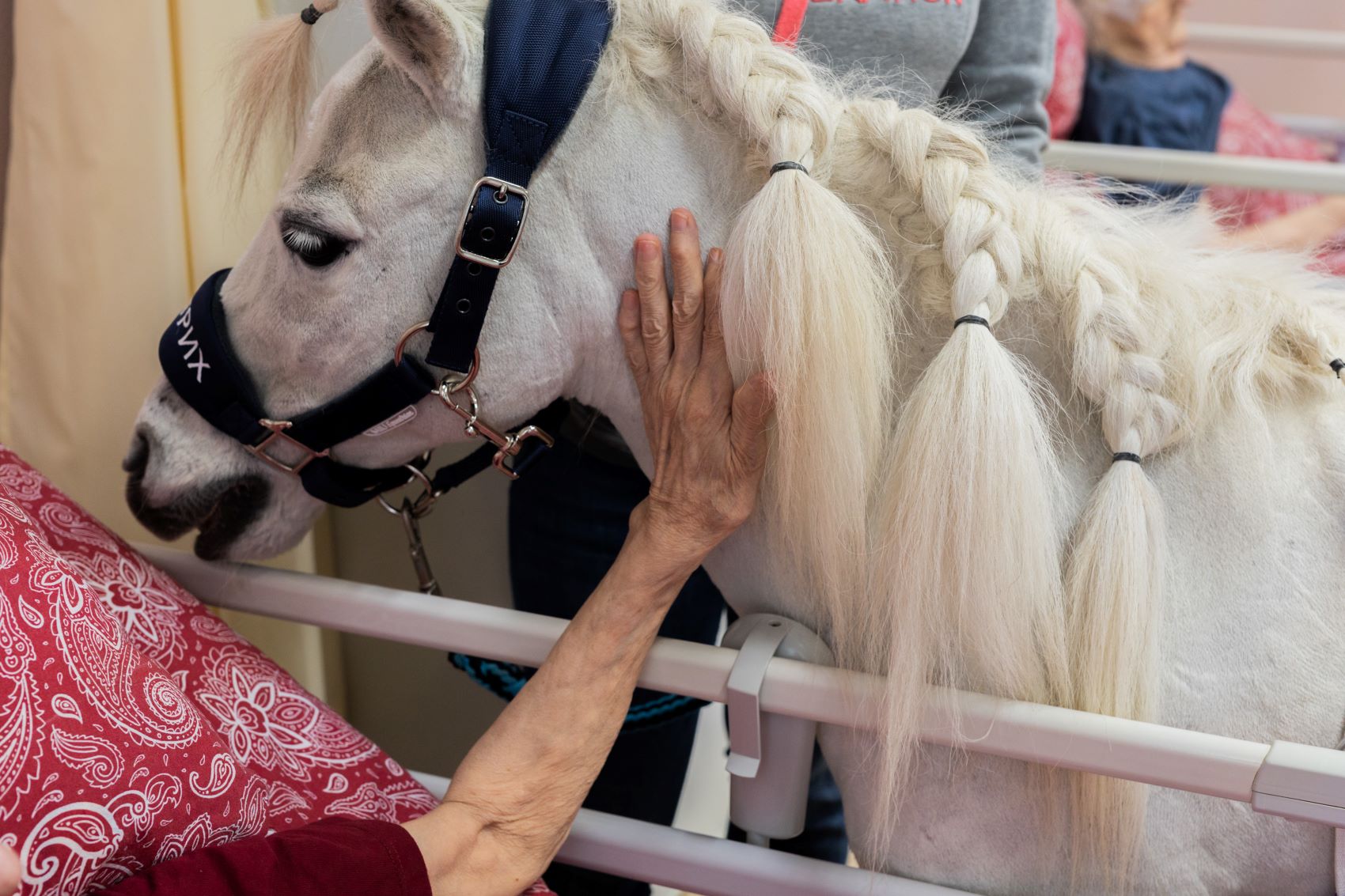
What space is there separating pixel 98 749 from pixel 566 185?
0.43 metres

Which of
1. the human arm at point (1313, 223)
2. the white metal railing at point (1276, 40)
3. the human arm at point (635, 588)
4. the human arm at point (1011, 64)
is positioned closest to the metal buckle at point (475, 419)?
the human arm at point (635, 588)

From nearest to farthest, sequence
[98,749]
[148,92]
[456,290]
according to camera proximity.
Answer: [98,749] < [456,290] < [148,92]

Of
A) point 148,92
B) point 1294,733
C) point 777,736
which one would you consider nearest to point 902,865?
point 777,736

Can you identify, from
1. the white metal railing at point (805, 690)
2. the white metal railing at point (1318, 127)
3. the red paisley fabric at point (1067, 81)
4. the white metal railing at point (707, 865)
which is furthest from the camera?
the white metal railing at point (1318, 127)

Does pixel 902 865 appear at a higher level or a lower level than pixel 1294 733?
lower

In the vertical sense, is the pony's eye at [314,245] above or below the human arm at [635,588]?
above

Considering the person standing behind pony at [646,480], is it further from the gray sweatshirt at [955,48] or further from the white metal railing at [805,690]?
the white metal railing at [805,690]

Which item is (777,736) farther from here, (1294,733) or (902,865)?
(1294,733)

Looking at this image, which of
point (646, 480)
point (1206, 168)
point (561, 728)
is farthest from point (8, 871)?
point (1206, 168)

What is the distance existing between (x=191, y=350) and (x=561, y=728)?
1.29ft

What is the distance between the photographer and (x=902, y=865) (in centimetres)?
69

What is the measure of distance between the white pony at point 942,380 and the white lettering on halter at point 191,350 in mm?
65

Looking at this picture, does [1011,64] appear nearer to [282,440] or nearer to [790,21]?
[790,21]

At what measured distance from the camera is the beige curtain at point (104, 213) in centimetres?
88
